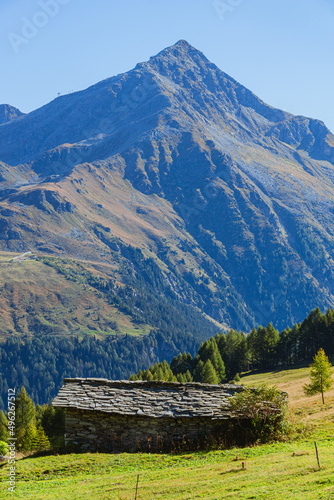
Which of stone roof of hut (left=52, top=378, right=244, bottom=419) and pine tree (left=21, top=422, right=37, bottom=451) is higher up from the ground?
stone roof of hut (left=52, top=378, right=244, bottom=419)

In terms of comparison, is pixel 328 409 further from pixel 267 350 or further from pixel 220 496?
pixel 267 350

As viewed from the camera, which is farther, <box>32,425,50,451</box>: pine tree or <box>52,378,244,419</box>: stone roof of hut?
<box>32,425,50,451</box>: pine tree

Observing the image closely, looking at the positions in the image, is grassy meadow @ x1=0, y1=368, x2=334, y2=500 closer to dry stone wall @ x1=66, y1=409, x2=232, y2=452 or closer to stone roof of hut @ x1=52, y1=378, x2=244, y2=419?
dry stone wall @ x1=66, y1=409, x2=232, y2=452

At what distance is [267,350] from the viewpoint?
5349 inches

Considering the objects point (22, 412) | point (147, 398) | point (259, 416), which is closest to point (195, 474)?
point (259, 416)

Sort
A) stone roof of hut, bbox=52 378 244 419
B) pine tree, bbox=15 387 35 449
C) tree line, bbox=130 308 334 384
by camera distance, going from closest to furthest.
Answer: stone roof of hut, bbox=52 378 244 419 < pine tree, bbox=15 387 35 449 < tree line, bbox=130 308 334 384

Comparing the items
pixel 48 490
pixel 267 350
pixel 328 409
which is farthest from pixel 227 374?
pixel 48 490

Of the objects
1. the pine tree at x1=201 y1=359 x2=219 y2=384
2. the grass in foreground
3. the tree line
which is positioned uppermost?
the tree line

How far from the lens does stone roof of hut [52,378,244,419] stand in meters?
31.5

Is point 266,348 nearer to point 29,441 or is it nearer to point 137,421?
point 29,441

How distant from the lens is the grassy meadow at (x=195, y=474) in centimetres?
2067

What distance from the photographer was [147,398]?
108 ft

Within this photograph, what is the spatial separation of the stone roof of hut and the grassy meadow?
10.1ft

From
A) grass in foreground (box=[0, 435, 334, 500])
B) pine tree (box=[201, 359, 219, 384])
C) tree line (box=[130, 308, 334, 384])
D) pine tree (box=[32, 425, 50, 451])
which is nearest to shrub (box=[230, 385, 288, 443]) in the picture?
grass in foreground (box=[0, 435, 334, 500])
